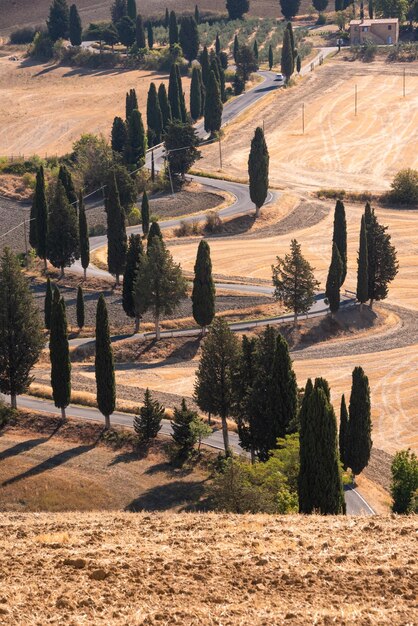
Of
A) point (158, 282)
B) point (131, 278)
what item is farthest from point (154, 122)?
point (158, 282)

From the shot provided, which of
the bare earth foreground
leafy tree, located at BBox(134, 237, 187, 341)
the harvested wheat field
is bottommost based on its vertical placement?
leafy tree, located at BBox(134, 237, 187, 341)

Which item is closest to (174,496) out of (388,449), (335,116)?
(388,449)

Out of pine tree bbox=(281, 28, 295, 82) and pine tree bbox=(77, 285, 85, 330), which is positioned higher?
pine tree bbox=(281, 28, 295, 82)

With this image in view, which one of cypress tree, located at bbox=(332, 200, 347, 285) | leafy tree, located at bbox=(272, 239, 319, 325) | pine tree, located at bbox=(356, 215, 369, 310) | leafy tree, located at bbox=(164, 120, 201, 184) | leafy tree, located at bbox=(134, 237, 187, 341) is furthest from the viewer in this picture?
leafy tree, located at bbox=(164, 120, 201, 184)

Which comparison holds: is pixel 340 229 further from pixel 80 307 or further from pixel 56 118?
pixel 56 118

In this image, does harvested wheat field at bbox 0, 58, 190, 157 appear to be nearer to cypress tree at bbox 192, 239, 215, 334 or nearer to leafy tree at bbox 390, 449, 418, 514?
cypress tree at bbox 192, 239, 215, 334

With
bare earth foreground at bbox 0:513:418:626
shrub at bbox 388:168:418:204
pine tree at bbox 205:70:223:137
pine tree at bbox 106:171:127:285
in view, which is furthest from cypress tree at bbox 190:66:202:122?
bare earth foreground at bbox 0:513:418:626

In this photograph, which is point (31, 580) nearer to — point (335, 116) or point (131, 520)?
point (131, 520)
